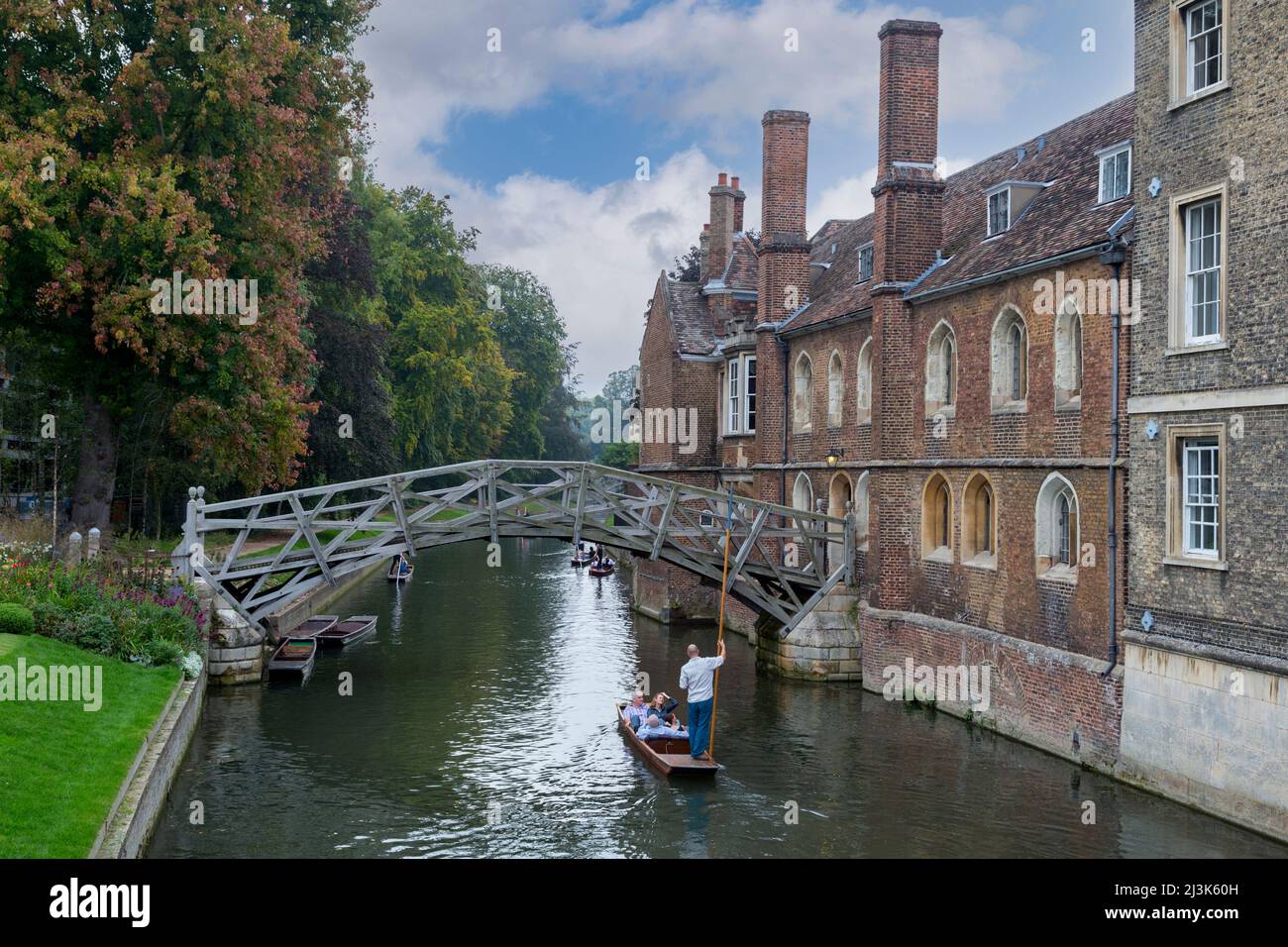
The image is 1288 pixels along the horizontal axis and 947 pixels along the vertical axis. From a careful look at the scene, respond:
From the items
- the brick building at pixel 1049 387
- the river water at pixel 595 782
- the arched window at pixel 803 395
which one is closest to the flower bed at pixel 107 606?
the river water at pixel 595 782

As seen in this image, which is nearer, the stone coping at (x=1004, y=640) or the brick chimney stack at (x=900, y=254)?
the stone coping at (x=1004, y=640)

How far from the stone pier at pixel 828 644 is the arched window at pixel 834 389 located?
13.5ft

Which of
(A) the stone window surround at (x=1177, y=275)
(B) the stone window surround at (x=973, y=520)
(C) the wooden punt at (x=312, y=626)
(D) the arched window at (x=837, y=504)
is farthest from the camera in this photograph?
(C) the wooden punt at (x=312, y=626)

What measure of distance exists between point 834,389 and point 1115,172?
9.13 m

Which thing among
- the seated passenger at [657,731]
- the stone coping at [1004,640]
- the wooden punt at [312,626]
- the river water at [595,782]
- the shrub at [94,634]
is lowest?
the river water at [595,782]

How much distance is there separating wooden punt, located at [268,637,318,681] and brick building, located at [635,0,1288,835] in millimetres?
9946

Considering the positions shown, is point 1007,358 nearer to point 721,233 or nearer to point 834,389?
point 834,389

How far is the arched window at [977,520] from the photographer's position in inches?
826

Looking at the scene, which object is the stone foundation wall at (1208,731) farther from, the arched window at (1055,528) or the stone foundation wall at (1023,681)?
the arched window at (1055,528)

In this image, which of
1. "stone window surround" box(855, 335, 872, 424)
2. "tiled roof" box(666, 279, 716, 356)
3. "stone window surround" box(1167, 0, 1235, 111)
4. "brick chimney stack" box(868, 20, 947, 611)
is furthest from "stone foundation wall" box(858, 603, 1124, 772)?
"tiled roof" box(666, 279, 716, 356)

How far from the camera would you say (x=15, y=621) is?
1719cm

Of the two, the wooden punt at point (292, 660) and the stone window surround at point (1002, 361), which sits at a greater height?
the stone window surround at point (1002, 361)

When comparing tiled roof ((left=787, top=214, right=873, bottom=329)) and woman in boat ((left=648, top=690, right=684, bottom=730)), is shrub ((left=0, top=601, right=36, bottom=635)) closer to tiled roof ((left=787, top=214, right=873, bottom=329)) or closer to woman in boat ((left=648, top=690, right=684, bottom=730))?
woman in boat ((left=648, top=690, right=684, bottom=730))
